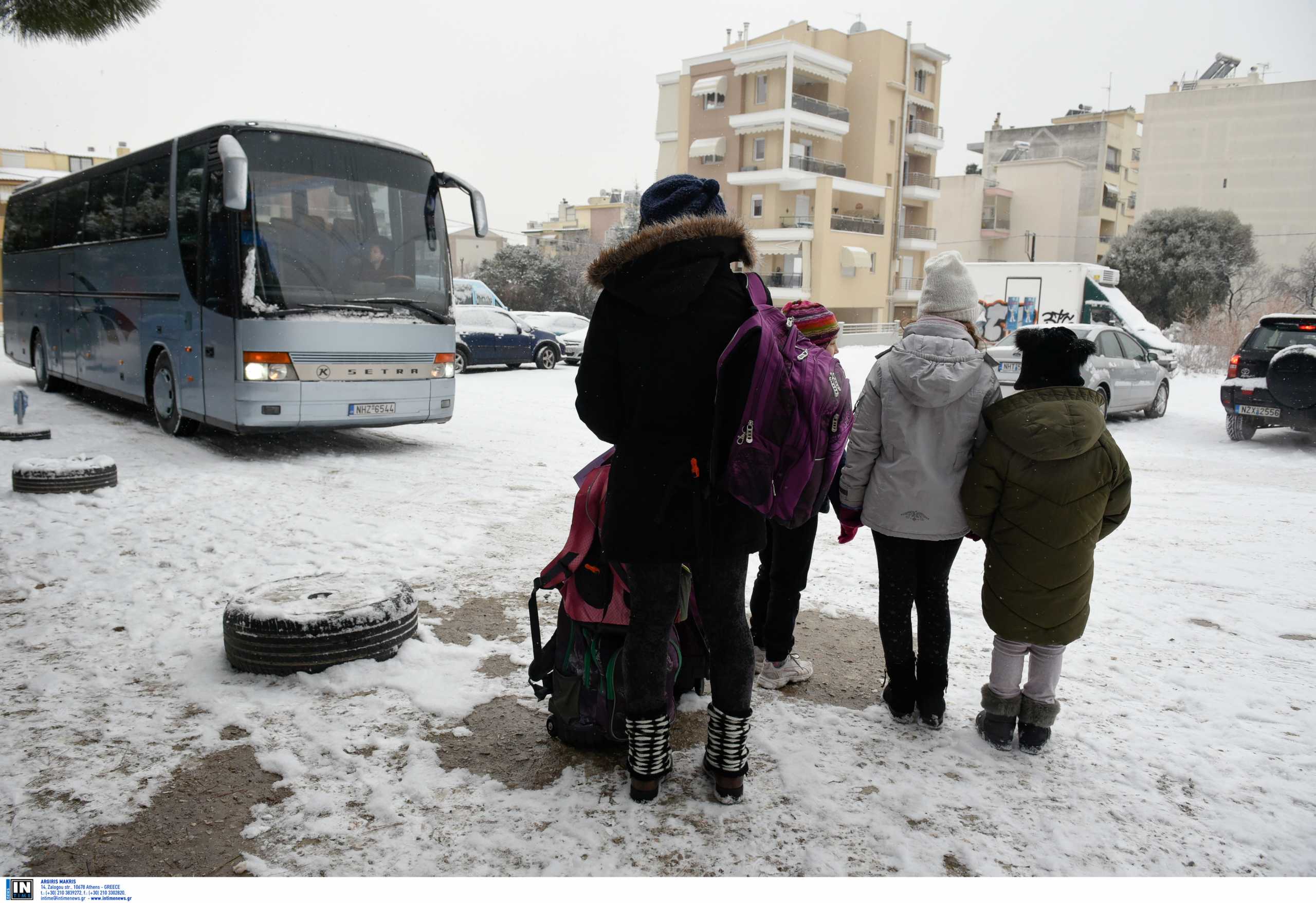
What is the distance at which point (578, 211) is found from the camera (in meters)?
94.2

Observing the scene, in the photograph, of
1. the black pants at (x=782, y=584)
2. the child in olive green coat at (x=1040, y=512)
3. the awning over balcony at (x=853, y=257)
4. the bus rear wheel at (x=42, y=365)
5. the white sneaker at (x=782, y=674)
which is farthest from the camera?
the awning over balcony at (x=853, y=257)

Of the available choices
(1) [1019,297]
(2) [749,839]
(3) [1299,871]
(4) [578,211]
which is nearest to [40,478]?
(2) [749,839]

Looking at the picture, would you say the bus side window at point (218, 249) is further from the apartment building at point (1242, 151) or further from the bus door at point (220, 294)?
the apartment building at point (1242, 151)

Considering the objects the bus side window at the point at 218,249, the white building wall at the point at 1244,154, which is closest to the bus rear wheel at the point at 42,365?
the bus side window at the point at 218,249

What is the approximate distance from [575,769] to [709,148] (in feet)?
140

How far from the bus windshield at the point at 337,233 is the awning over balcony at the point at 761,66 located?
33.2m

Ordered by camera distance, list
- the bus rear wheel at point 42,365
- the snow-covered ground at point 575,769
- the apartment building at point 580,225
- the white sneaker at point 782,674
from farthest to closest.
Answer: the apartment building at point 580,225 < the bus rear wheel at point 42,365 < the white sneaker at point 782,674 < the snow-covered ground at point 575,769

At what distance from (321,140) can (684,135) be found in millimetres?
37692

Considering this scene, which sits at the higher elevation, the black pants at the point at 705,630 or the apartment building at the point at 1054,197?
the apartment building at the point at 1054,197

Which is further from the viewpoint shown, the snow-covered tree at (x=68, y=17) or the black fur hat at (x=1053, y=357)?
the snow-covered tree at (x=68, y=17)

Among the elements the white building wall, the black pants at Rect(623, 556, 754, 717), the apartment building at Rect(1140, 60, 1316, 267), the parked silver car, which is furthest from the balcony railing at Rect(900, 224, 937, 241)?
the black pants at Rect(623, 556, 754, 717)

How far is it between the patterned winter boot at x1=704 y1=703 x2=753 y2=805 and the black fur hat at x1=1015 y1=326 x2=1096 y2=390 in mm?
1631

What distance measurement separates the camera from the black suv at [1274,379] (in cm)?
1128

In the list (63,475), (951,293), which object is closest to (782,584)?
(951,293)
